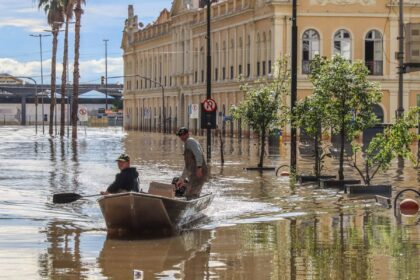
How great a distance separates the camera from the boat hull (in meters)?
18.2

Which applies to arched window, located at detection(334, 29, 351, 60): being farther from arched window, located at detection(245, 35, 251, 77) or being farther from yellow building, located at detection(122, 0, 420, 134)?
arched window, located at detection(245, 35, 251, 77)

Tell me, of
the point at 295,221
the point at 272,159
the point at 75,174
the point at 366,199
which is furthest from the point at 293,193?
the point at 272,159

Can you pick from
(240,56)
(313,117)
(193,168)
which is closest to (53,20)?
(240,56)

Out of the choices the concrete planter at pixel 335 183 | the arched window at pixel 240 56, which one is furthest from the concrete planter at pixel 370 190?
the arched window at pixel 240 56

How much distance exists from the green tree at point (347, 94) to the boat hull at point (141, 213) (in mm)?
10477

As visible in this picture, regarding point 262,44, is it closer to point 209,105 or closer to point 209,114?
point 209,114

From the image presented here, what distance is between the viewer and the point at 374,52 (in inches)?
3182

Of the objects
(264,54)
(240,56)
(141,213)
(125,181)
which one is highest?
(240,56)

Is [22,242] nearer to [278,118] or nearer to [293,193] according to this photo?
[293,193]

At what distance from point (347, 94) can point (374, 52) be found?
5261 centimetres

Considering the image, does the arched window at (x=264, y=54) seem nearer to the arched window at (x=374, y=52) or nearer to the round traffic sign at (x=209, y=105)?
the arched window at (x=374, y=52)

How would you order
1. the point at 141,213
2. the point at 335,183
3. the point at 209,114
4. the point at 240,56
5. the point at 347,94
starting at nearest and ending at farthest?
the point at 141,213 < the point at 347,94 < the point at 335,183 < the point at 209,114 < the point at 240,56

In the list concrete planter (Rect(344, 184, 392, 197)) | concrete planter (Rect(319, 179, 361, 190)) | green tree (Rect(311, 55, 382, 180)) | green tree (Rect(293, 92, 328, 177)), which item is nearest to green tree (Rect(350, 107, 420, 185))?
concrete planter (Rect(344, 184, 392, 197))

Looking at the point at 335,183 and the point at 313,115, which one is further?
the point at 313,115
